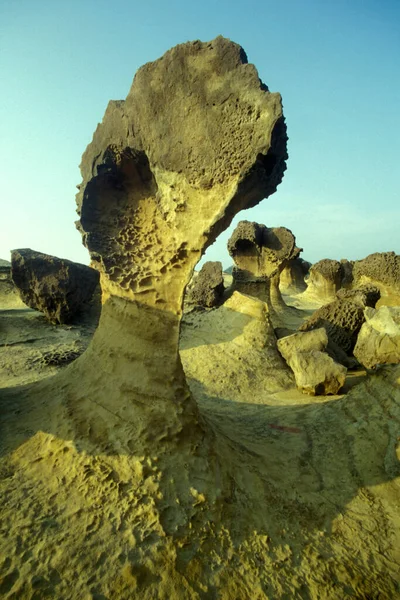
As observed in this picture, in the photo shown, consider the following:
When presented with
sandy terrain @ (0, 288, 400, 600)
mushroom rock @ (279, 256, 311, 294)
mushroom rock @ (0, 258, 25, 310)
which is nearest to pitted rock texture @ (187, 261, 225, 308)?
mushroom rock @ (0, 258, 25, 310)

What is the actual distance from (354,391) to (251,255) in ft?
27.6

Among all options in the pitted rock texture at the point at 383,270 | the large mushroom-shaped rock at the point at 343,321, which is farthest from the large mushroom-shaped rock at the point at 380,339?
the pitted rock texture at the point at 383,270

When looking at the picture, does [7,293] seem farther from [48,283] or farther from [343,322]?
[343,322]

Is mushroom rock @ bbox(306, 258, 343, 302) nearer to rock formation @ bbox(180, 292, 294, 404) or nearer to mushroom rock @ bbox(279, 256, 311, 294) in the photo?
mushroom rock @ bbox(279, 256, 311, 294)

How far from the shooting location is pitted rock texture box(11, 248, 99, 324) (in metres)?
6.76

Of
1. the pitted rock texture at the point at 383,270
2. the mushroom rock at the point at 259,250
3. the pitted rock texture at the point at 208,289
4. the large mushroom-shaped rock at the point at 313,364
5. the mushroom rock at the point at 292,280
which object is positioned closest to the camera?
the large mushroom-shaped rock at the point at 313,364

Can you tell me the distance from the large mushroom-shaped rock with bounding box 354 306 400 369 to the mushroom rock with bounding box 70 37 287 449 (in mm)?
3171

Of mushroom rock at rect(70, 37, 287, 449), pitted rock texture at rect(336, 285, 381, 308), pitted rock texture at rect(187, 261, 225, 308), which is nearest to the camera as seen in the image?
mushroom rock at rect(70, 37, 287, 449)

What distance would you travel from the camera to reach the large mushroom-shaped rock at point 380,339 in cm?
452

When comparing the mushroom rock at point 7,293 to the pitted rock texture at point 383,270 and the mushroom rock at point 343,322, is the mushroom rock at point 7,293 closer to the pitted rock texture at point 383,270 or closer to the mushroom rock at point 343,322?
the mushroom rock at point 343,322

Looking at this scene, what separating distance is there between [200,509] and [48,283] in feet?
19.3

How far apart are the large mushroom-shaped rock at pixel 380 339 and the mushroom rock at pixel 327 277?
10637mm

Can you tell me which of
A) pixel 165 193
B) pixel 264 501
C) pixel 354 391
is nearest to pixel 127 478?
pixel 264 501

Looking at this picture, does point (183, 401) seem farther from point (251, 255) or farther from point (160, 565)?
point (251, 255)
